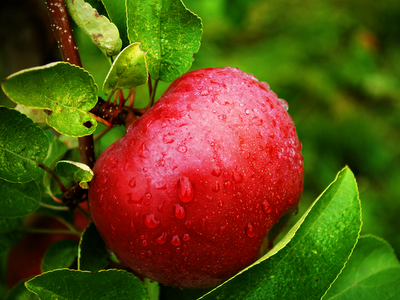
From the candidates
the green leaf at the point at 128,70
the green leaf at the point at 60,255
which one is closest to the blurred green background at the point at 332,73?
the green leaf at the point at 60,255

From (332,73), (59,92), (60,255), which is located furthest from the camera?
(332,73)

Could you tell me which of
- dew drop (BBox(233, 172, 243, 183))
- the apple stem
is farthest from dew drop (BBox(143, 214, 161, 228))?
the apple stem

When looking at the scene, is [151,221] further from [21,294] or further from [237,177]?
[21,294]

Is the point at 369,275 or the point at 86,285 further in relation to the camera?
the point at 369,275

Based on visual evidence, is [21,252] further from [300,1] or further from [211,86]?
[300,1]

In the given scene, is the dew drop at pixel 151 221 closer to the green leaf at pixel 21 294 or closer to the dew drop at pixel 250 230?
the dew drop at pixel 250 230

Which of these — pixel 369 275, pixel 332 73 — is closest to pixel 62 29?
pixel 369 275
